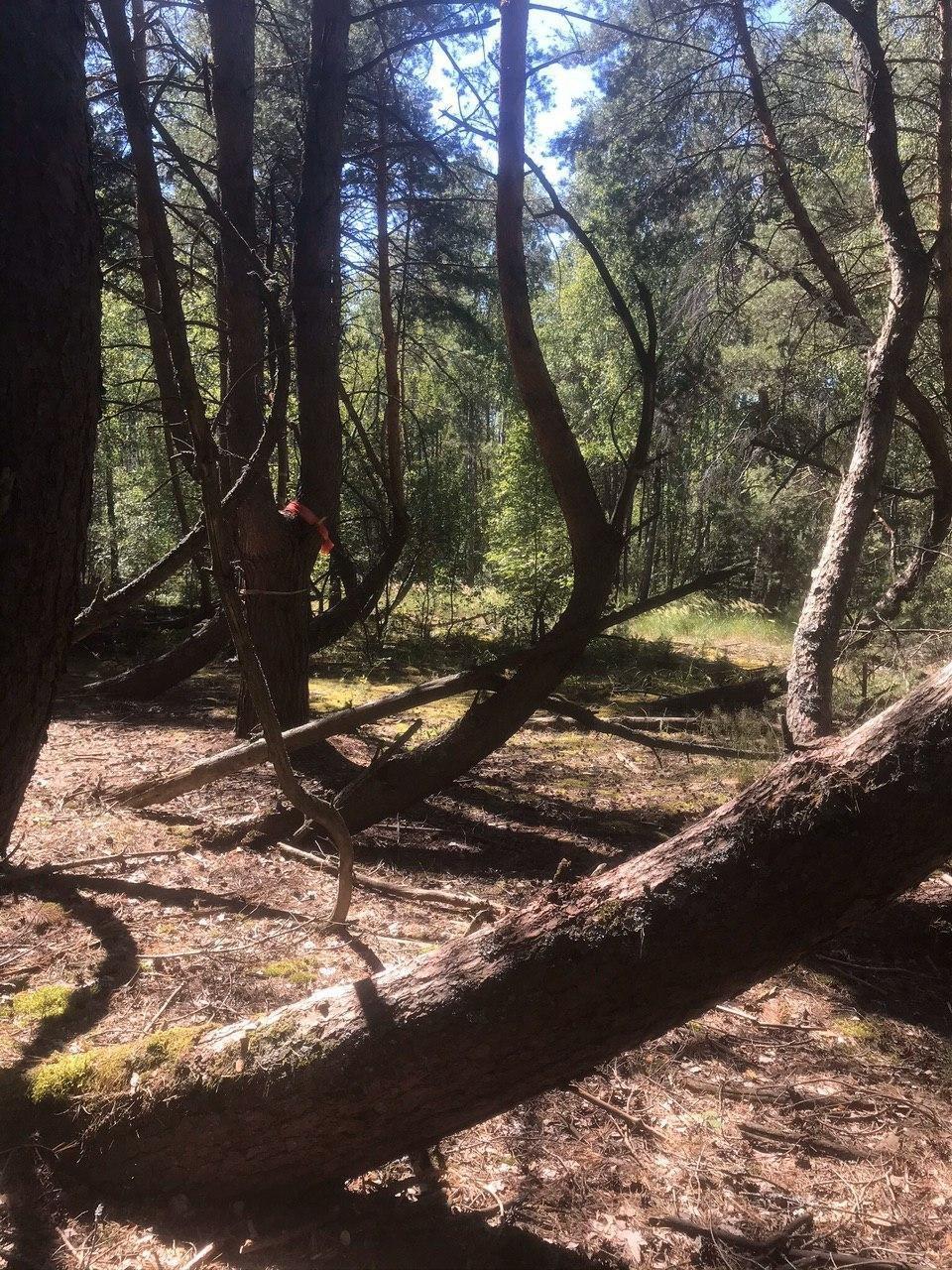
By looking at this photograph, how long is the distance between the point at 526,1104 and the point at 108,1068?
128cm

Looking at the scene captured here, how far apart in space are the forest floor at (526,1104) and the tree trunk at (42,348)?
1.39 metres

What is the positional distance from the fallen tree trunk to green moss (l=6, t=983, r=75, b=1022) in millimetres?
590

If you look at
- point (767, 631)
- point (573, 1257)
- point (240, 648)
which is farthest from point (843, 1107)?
point (767, 631)

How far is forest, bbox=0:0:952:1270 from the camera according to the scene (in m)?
2.09

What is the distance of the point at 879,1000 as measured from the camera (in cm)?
352

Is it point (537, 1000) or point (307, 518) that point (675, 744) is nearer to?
point (307, 518)

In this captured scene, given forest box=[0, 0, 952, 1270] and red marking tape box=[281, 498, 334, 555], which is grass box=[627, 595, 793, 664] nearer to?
forest box=[0, 0, 952, 1270]

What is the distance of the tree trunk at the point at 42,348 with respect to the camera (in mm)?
1577

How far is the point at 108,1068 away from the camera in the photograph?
2328mm

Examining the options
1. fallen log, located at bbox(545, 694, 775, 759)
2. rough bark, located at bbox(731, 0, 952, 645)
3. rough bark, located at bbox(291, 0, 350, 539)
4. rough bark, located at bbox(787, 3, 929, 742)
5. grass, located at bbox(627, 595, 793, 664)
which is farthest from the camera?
grass, located at bbox(627, 595, 793, 664)

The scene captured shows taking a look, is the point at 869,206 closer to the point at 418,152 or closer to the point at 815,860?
the point at 418,152

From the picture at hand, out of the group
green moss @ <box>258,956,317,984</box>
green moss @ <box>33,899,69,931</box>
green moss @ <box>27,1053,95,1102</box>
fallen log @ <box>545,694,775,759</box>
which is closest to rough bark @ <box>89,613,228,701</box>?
fallen log @ <box>545,694,775,759</box>

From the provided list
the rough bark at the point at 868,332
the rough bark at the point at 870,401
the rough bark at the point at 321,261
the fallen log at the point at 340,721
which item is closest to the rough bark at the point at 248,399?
the rough bark at the point at 321,261

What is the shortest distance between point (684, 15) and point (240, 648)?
28.3 feet
